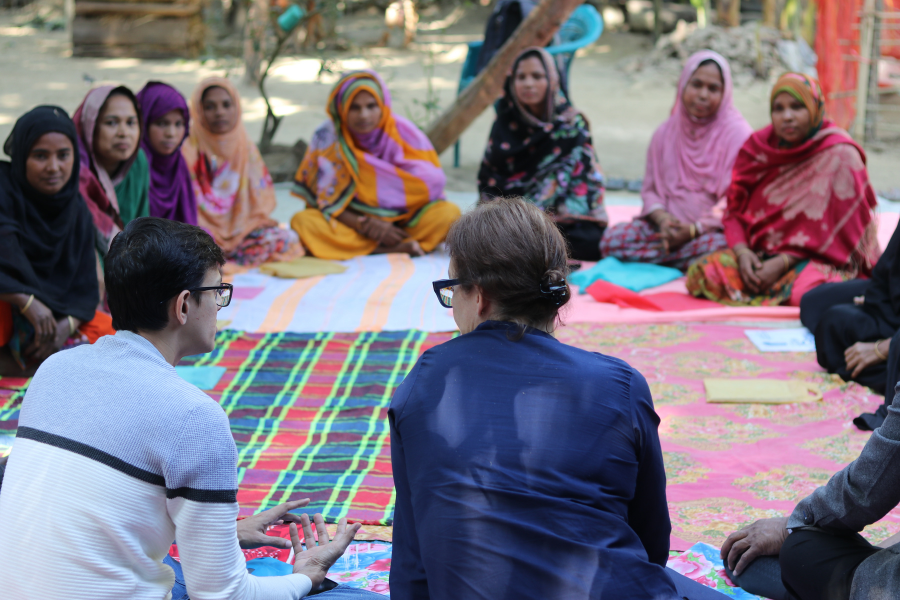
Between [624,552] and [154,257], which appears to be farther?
[154,257]

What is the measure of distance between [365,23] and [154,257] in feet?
49.7

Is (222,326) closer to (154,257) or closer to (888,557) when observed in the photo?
(154,257)

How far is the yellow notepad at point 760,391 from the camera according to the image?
3.26 metres

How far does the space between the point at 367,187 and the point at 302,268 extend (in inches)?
27.5

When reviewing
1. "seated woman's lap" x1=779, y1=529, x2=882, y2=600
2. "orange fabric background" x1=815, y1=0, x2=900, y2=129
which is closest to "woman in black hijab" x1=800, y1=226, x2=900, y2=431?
"seated woman's lap" x1=779, y1=529, x2=882, y2=600

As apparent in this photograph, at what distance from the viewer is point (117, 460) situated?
4.50ft

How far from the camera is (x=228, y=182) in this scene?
5.06 m

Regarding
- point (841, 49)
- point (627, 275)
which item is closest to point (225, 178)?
point (627, 275)


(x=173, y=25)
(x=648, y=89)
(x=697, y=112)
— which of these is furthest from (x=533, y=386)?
(x=173, y=25)

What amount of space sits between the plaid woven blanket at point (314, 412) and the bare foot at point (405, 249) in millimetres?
1234

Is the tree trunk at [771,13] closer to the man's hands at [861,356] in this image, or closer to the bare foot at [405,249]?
the bare foot at [405,249]

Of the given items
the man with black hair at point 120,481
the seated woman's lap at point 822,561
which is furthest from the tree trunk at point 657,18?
the man with black hair at point 120,481

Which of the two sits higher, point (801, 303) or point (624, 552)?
point (624, 552)

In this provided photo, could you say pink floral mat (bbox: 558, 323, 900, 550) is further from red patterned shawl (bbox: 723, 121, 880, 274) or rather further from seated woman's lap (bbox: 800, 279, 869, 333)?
red patterned shawl (bbox: 723, 121, 880, 274)
